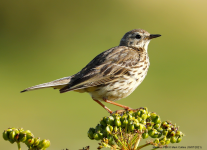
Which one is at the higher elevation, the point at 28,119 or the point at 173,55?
the point at 173,55

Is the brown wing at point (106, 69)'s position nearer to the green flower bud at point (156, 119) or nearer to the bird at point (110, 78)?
the bird at point (110, 78)

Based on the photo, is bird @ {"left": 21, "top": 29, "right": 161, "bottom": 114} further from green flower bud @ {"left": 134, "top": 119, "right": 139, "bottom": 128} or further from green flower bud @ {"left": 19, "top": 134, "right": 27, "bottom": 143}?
green flower bud @ {"left": 19, "top": 134, "right": 27, "bottom": 143}

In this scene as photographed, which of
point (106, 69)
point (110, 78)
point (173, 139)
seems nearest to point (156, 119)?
point (173, 139)

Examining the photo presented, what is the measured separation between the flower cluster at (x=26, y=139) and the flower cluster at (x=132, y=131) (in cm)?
66

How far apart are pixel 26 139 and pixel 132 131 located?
121 cm

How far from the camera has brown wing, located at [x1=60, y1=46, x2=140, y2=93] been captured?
6.43 m

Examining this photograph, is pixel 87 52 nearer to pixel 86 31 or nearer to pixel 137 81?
pixel 86 31

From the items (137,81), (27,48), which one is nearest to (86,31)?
(27,48)

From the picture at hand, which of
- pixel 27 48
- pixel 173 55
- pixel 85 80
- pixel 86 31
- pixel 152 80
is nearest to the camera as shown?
pixel 85 80

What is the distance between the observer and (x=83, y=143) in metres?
11.4

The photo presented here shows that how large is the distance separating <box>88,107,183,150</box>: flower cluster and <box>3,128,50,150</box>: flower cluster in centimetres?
66

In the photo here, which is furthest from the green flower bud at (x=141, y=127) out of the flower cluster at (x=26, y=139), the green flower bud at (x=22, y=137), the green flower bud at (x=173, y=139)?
the green flower bud at (x=22, y=137)

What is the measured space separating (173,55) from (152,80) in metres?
5.09

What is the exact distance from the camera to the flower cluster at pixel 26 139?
11.0 ft
